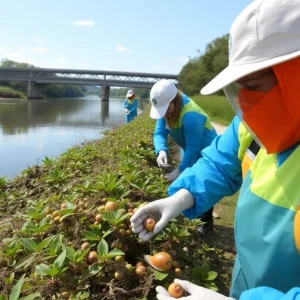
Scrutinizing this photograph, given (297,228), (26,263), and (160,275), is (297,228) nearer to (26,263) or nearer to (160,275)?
(160,275)

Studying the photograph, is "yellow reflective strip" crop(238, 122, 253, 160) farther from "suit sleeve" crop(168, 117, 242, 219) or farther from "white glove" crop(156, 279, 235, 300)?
"white glove" crop(156, 279, 235, 300)

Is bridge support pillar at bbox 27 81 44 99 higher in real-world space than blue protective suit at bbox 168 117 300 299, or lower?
lower

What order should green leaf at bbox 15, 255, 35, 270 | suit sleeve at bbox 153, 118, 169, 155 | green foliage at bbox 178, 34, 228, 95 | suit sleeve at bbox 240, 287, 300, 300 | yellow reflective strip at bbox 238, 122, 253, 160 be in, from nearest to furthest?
1. suit sleeve at bbox 240, 287, 300, 300
2. yellow reflective strip at bbox 238, 122, 253, 160
3. green leaf at bbox 15, 255, 35, 270
4. suit sleeve at bbox 153, 118, 169, 155
5. green foliage at bbox 178, 34, 228, 95

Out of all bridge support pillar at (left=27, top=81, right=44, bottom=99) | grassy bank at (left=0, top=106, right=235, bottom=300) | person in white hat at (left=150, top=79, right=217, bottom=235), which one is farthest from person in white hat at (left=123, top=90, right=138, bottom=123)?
bridge support pillar at (left=27, top=81, right=44, bottom=99)

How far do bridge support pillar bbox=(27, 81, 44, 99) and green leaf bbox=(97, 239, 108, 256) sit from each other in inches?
2649

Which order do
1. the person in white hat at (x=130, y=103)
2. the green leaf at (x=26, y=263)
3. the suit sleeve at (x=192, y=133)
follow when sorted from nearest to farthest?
the green leaf at (x=26, y=263), the suit sleeve at (x=192, y=133), the person in white hat at (x=130, y=103)

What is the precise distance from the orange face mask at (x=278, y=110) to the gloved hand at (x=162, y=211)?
2.14ft

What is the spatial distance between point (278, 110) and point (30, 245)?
5.38 ft

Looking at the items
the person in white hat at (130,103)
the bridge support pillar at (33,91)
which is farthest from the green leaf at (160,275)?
the bridge support pillar at (33,91)

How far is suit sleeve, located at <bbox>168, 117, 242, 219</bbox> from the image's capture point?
72.6 inches

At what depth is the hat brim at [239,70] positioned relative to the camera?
1.21 metres

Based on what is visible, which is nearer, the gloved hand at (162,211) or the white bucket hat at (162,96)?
the gloved hand at (162,211)

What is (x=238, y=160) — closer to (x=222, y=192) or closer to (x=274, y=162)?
(x=222, y=192)

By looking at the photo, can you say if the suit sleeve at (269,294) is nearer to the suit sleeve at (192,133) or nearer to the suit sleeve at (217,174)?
the suit sleeve at (217,174)
